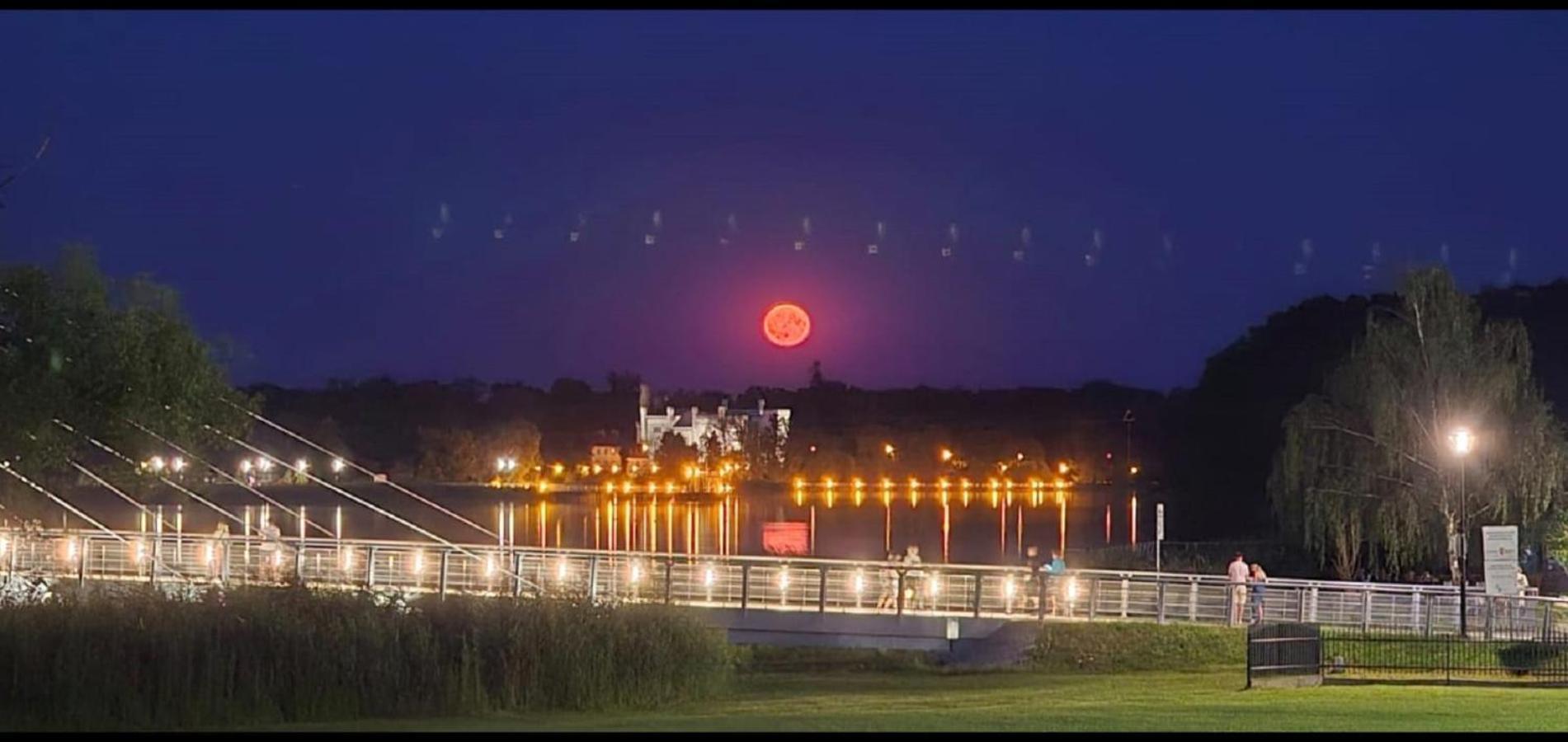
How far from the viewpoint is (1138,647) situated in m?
34.2

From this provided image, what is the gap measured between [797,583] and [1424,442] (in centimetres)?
1981

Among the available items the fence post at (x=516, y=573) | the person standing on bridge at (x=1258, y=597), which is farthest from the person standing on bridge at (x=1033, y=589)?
the fence post at (x=516, y=573)

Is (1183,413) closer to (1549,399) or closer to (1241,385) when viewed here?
(1241,385)

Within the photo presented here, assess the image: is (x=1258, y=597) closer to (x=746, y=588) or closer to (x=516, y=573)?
(x=746, y=588)

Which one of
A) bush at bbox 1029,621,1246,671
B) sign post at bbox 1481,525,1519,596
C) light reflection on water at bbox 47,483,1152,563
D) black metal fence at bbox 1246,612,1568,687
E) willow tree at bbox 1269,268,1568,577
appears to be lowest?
light reflection on water at bbox 47,483,1152,563

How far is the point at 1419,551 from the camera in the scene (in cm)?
5250

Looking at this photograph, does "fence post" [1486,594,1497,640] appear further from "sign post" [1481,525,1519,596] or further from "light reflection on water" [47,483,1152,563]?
"light reflection on water" [47,483,1152,563]

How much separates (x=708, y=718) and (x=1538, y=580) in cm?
3497

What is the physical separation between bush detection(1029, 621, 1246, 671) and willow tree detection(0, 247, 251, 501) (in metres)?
20.2

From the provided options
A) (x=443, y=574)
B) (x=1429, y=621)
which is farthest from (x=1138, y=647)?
(x=443, y=574)

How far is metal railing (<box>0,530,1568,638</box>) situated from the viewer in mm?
35312

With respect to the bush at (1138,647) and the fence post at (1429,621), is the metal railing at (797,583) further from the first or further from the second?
the bush at (1138,647)

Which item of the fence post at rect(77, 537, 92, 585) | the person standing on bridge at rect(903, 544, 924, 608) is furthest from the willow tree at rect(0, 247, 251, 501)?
the person standing on bridge at rect(903, 544, 924, 608)

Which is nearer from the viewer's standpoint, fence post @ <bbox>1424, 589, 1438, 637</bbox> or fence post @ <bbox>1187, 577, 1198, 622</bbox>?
fence post @ <bbox>1424, 589, 1438, 637</bbox>
